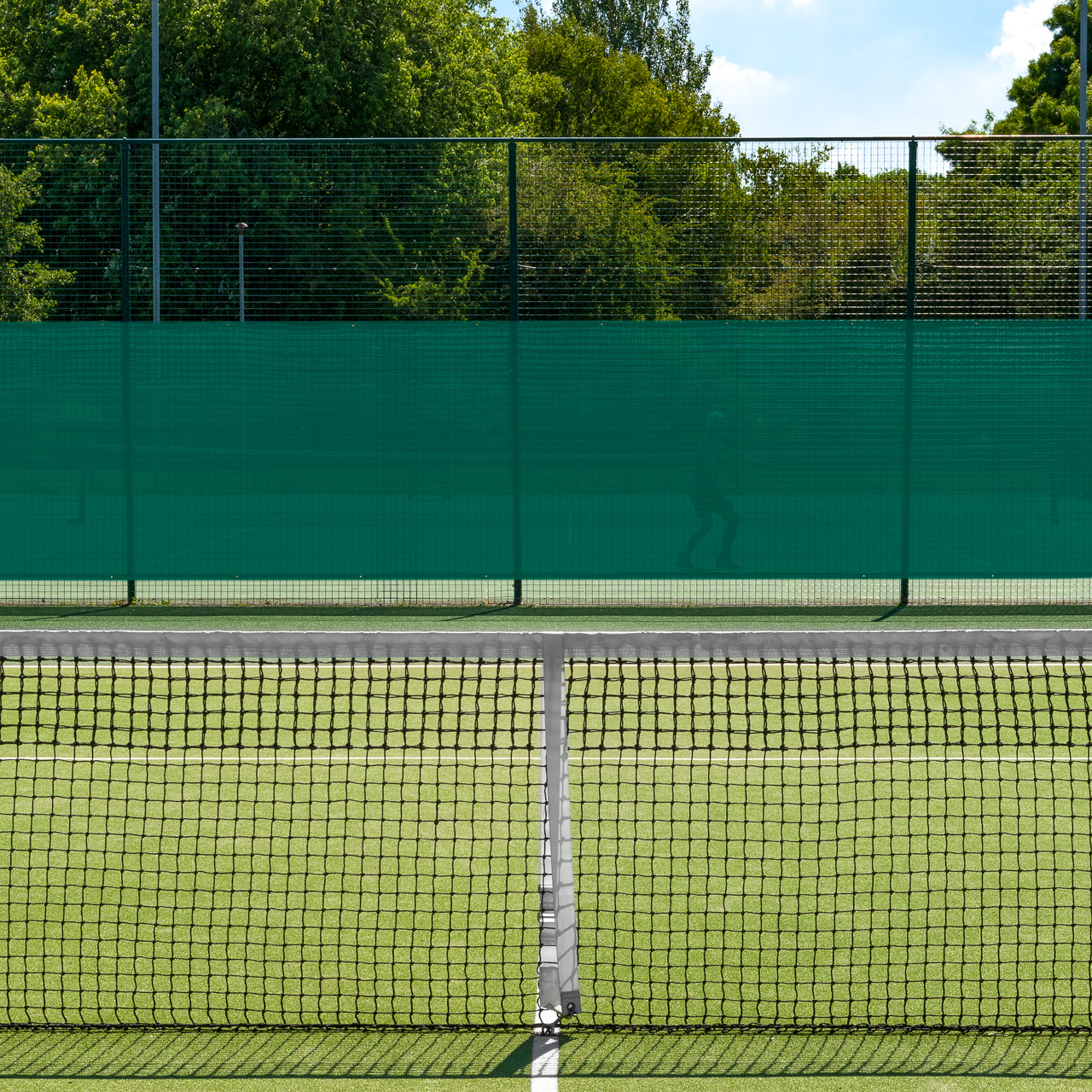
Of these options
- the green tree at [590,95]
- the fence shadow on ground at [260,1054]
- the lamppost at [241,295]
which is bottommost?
the fence shadow on ground at [260,1054]

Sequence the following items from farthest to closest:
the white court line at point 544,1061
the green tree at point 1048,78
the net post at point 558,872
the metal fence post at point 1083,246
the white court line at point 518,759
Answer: the green tree at point 1048,78 → the metal fence post at point 1083,246 → the white court line at point 518,759 → the net post at point 558,872 → the white court line at point 544,1061

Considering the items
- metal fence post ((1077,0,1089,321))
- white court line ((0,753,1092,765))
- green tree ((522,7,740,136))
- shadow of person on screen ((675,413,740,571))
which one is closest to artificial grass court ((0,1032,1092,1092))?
white court line ((0,753,1092,765))

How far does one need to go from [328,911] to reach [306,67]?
108ft

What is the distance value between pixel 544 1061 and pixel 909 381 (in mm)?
9951

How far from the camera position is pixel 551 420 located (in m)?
13.1

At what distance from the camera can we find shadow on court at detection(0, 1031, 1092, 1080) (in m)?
3.88

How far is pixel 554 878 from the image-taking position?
4.14m

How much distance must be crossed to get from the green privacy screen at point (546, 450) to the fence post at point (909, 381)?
2 centimetres

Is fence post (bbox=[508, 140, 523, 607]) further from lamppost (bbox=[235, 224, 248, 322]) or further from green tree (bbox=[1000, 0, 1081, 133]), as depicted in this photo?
green tree (bbox=[1000, 0, 1081, 133])

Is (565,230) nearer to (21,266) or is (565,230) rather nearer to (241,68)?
(21,266)

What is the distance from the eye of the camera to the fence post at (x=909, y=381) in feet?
42.4

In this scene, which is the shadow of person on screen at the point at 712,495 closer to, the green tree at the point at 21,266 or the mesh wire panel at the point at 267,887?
the mesh wire panel at the point at 267,887

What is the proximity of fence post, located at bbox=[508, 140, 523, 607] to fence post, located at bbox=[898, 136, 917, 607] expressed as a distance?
3.32 m

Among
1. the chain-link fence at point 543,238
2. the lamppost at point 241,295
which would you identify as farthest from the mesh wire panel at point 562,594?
the lamppost at point 241,295
